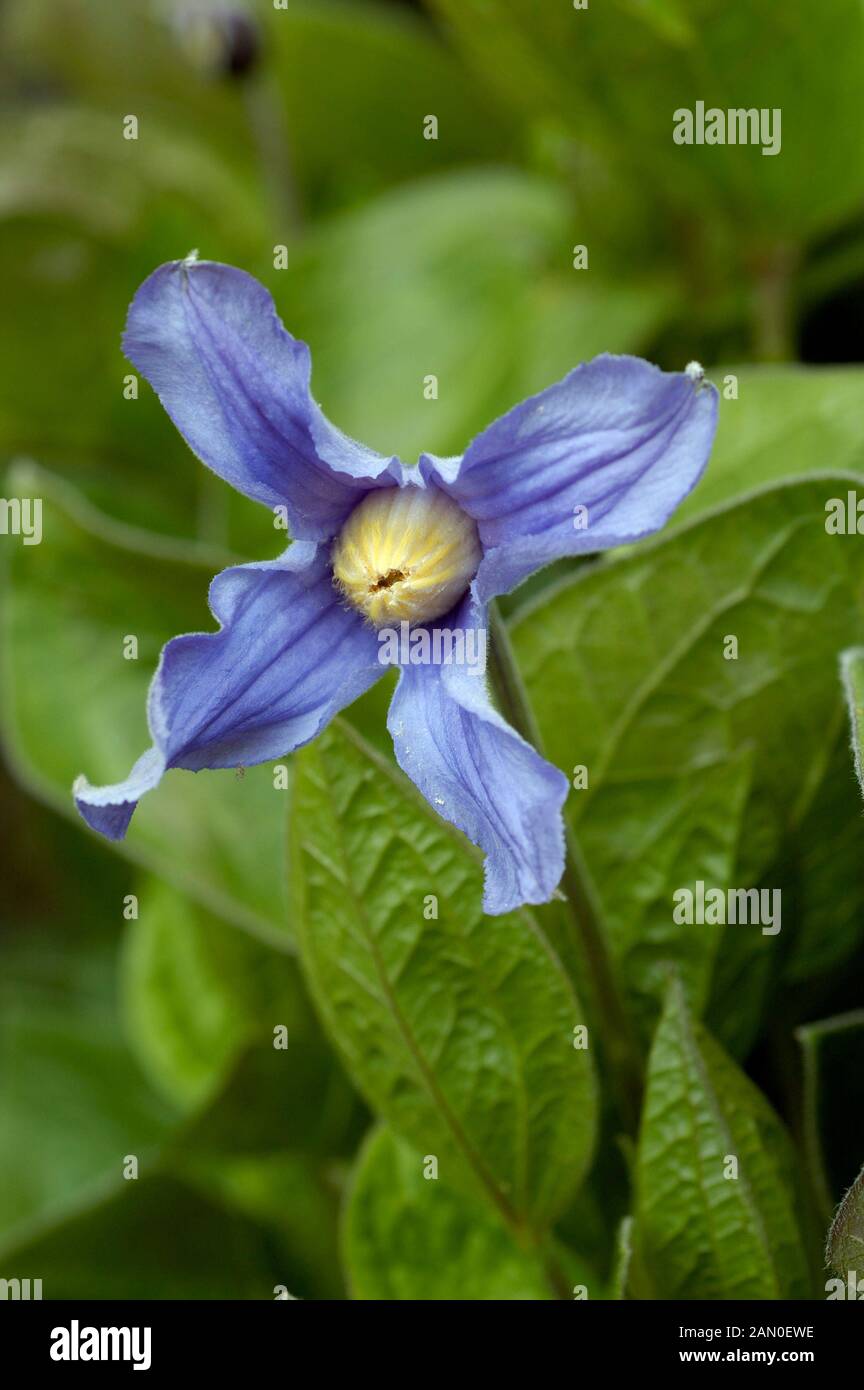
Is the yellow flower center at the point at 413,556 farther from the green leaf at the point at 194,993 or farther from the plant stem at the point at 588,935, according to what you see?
the green leaf at the point at 194,993

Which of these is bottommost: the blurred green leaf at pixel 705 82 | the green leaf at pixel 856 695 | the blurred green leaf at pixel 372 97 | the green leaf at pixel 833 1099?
the green leaf at pixel 833 1099

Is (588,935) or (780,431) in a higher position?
(780,431)

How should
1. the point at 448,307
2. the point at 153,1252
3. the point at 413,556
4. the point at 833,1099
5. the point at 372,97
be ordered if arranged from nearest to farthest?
the point at 413,556 → the point at 833,1099 → the point at 153,1252 → the point at 448,307 → the point at 372,97

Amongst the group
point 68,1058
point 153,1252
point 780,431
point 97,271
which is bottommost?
point 153,1252

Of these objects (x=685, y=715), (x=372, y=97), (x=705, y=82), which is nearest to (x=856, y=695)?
(x=685, y=715)

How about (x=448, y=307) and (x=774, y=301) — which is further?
(x=448, y=307)

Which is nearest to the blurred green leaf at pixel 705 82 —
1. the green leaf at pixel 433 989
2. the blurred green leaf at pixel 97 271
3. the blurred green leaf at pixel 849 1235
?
the blurred green leaf at pixel 97 271

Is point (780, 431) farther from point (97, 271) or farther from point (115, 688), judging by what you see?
point (97, 271)
